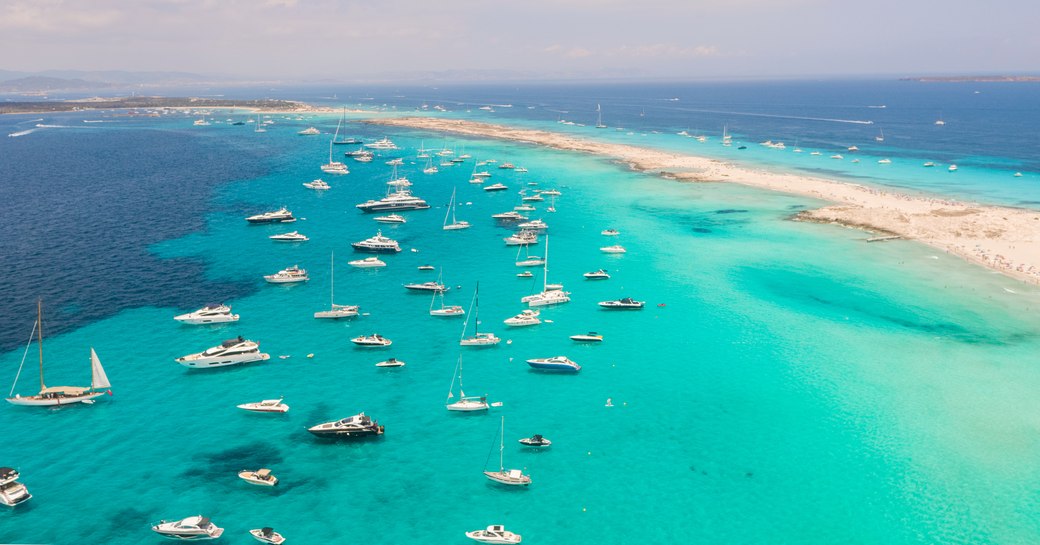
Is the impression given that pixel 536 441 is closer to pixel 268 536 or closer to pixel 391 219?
pixel 268 536

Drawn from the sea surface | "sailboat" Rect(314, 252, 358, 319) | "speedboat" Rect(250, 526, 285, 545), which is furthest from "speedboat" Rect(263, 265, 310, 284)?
"speedboat" Rect(250, 526, 285, 545)

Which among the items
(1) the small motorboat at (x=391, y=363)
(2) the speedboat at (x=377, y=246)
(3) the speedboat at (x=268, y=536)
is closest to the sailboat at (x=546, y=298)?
(1) the small motorboat at (x=391, y=363)

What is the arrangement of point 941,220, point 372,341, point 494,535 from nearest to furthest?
point 494,535 → point 372,341 → point 941,220

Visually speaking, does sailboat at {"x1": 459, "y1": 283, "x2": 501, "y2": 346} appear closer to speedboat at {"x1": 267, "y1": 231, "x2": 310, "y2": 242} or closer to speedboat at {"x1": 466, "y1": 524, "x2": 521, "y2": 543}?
speedboat at {"x1": 466, "y1": 524, "x2": 521, "y2": 543}

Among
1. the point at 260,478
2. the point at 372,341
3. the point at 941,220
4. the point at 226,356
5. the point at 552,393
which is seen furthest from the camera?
the point at 941,220

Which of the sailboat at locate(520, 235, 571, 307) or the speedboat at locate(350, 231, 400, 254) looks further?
the speedboat at locate(350, 231, 400, 254)

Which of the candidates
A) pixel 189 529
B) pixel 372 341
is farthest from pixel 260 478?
pixel 372 341


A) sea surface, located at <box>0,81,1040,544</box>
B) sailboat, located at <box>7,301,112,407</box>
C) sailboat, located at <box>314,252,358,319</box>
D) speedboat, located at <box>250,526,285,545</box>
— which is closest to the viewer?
speedboat, located at <box>250,526,285,545</box>

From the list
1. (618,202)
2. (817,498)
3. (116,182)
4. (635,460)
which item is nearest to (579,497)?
(635,460)
